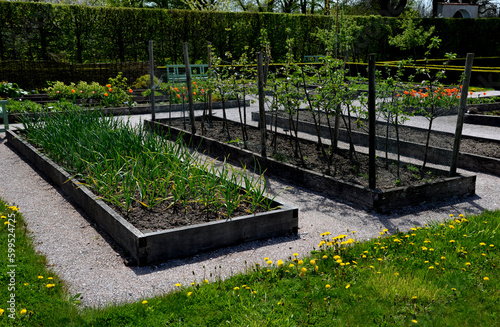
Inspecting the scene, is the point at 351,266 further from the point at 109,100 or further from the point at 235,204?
the point at 109,100

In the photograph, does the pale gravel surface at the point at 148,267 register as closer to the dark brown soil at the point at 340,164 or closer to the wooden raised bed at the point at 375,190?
the wooden raised bed at the point at 375,190

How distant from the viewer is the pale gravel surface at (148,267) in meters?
3.56

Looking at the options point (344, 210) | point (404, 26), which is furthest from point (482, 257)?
point (404, 26)

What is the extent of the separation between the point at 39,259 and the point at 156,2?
110ft

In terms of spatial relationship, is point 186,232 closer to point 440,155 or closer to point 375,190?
point 375,190

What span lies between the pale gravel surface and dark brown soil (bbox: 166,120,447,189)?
1.59 feet

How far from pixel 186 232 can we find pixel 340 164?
3160 mm

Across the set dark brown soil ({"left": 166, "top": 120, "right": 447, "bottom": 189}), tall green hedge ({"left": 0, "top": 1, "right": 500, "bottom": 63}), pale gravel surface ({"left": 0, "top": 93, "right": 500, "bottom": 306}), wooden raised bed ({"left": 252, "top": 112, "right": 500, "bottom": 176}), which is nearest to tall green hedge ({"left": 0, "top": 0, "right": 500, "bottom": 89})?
tall green hedge ({"left": 0, "top": 1, "right": 500, "bottom": 63})

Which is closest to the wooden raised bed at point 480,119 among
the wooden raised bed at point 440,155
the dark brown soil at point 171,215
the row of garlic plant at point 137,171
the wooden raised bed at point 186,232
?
the wooden raised bed at point 440,155

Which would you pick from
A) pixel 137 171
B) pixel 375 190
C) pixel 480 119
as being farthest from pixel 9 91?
pixel 480 119

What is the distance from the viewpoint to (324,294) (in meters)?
3.22

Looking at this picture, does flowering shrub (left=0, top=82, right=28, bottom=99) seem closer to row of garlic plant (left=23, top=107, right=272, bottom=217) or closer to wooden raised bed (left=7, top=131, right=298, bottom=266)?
row of garlic plant (left=23, top=107, right=272, bottom=217)

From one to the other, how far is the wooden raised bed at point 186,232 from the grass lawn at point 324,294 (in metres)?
0.61

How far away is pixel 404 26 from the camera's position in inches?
894
